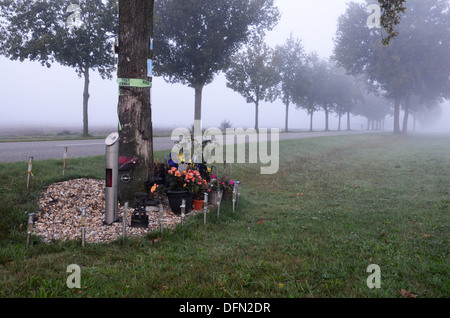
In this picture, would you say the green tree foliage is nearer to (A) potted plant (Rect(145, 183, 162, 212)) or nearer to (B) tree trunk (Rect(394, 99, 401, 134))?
(B) tree trunk (Rect(394, 99, 401, 134))

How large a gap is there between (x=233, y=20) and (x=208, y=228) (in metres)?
21.7

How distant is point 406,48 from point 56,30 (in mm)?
33330

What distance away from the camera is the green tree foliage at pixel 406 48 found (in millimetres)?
34562

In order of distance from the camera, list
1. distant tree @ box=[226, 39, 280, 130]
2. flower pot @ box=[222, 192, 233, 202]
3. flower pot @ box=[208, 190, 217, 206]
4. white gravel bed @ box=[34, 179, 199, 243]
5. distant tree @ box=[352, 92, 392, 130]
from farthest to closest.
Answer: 1. distant tree @ box=[352, 92, 392, 130]
2. distant tree @ box=[226, 39, 280, 130]
3. flower pot @ box=[222, 192, 233, 202]
4. flower pot @ box=[208, 190, 217, 206]
5. white gravel bed @ box=[34, 179, 199, 243]

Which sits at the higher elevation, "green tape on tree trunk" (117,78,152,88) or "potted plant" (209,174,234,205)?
"green tape on tree trunk" (117,78,152,88)

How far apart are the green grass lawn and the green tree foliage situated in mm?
32337

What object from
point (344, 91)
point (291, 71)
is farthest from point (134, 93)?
point (344, 91)

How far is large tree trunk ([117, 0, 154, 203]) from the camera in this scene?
19.8ft

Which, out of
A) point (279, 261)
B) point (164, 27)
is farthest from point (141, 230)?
point (164, 27)

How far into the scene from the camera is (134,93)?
607 centimetres

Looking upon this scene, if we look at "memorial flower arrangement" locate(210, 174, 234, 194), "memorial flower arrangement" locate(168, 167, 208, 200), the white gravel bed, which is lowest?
the white gravel bed

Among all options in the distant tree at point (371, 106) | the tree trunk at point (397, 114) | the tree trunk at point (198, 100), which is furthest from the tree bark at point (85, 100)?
the distant tree at point (371, 106)

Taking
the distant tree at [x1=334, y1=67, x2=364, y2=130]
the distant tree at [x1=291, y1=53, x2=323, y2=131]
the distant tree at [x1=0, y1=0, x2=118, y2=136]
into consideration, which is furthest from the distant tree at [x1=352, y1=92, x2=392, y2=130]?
the distant tree at [x1=0, y1=0, x2=118, y2=136]

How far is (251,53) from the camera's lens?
113ft
